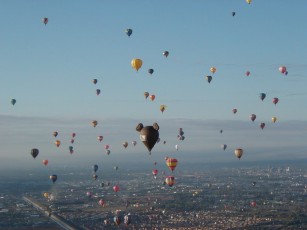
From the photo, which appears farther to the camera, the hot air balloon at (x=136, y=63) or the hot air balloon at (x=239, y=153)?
the hot air balloon at (x=239, y=153)

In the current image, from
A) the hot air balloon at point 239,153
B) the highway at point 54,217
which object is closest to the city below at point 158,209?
the highway at point 54,217

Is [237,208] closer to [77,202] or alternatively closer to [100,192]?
[77,202]

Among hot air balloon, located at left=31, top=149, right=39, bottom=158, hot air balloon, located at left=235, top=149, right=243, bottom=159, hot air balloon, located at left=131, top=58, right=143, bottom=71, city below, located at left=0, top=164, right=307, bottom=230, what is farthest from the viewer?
city below, located at left=0, top=164, right=307, bottom=230

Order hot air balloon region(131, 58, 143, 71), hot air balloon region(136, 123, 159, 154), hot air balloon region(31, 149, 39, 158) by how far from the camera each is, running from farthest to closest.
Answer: hot air balloon region(31, 149, 39, 158) < hot air balloon region(131, 58, 143, 71) < hot air balloon region(136, 123, 159, 154)

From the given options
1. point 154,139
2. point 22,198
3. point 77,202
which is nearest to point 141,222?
point 77,202

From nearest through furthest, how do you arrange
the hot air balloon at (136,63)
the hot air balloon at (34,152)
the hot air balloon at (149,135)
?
the hot air balloon at (149,135) < the hot air balloon at (136,63) < the hot air balloon at (34,152)

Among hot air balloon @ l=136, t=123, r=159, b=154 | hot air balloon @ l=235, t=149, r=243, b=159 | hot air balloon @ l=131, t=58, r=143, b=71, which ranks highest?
hot air balloon @ l=131, t=58, r=143, b=71

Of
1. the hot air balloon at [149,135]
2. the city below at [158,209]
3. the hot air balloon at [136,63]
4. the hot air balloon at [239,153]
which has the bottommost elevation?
the city below at [158,209]

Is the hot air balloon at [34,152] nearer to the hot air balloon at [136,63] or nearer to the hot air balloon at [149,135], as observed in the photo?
the hot air balloon at [136,63]

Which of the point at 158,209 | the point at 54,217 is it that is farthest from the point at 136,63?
the point at 158,209

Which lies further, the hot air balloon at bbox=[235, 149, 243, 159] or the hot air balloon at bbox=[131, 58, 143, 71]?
the hot air balloon at bbox=[235, 149, 243, 159]

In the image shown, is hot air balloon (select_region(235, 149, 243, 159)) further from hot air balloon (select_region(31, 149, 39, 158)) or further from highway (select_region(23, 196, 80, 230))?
highway (select_region(23, 196, 80, 230))

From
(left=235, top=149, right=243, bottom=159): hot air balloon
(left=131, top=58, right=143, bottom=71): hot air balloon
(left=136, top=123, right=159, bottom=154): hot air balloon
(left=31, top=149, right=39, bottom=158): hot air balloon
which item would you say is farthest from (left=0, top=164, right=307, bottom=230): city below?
(left=136, top=123, right=159, bottom=154): hot air balloon

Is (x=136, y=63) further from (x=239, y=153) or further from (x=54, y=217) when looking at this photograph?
(x=54, y=217)
